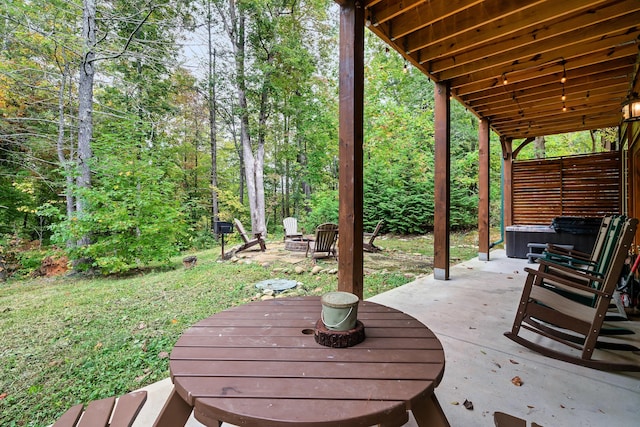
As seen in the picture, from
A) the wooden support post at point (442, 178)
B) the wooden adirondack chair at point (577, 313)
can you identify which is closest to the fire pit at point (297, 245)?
the wooden support post at point (442, 178)

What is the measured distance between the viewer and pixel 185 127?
1155 cm

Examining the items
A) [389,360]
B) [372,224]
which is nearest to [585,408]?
[389,360]

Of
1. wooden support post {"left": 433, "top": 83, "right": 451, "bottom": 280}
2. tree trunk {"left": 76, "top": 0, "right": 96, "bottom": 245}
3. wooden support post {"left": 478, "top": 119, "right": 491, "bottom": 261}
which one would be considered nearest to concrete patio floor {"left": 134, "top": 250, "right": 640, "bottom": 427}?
wooden support post {"left": 433, "top": 83, "right": 451, "bottom": 280}

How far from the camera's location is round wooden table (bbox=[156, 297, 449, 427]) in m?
0.73

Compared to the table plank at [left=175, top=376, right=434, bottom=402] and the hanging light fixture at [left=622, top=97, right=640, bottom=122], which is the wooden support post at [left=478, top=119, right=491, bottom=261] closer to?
the hanging light fixture at [left=622, top=97, right=640, bottom=122]

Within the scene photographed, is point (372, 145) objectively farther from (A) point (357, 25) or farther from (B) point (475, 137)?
(A) point (357, 25)

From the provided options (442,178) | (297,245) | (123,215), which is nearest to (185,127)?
(123,215)

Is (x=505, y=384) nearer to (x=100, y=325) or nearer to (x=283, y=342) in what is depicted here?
(x=283, y=342)

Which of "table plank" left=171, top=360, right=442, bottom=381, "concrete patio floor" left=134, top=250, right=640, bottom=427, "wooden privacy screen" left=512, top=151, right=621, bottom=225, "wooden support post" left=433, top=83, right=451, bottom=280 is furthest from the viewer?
"wooden privacy screen" left=512, top=151, right=621, bottom=225

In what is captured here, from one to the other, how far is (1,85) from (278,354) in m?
8.45

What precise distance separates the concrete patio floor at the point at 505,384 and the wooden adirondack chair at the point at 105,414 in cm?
42

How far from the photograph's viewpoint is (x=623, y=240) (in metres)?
1.86

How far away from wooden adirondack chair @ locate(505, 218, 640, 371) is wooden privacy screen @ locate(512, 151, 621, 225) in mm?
5263

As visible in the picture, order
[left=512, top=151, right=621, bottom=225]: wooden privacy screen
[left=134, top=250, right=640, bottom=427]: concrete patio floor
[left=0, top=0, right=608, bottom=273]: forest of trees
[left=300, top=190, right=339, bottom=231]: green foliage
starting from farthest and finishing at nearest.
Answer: [left=300, top=190, right=339, bottom=231]: green foliage, [left=512, top=151, right=621, bottom=225]: wooden privacy screen, [left=0, top=0, right=608, bottom=273]: forest of trees, [left=134, top=250, right=640, bottom=427]: concrete patio floor
